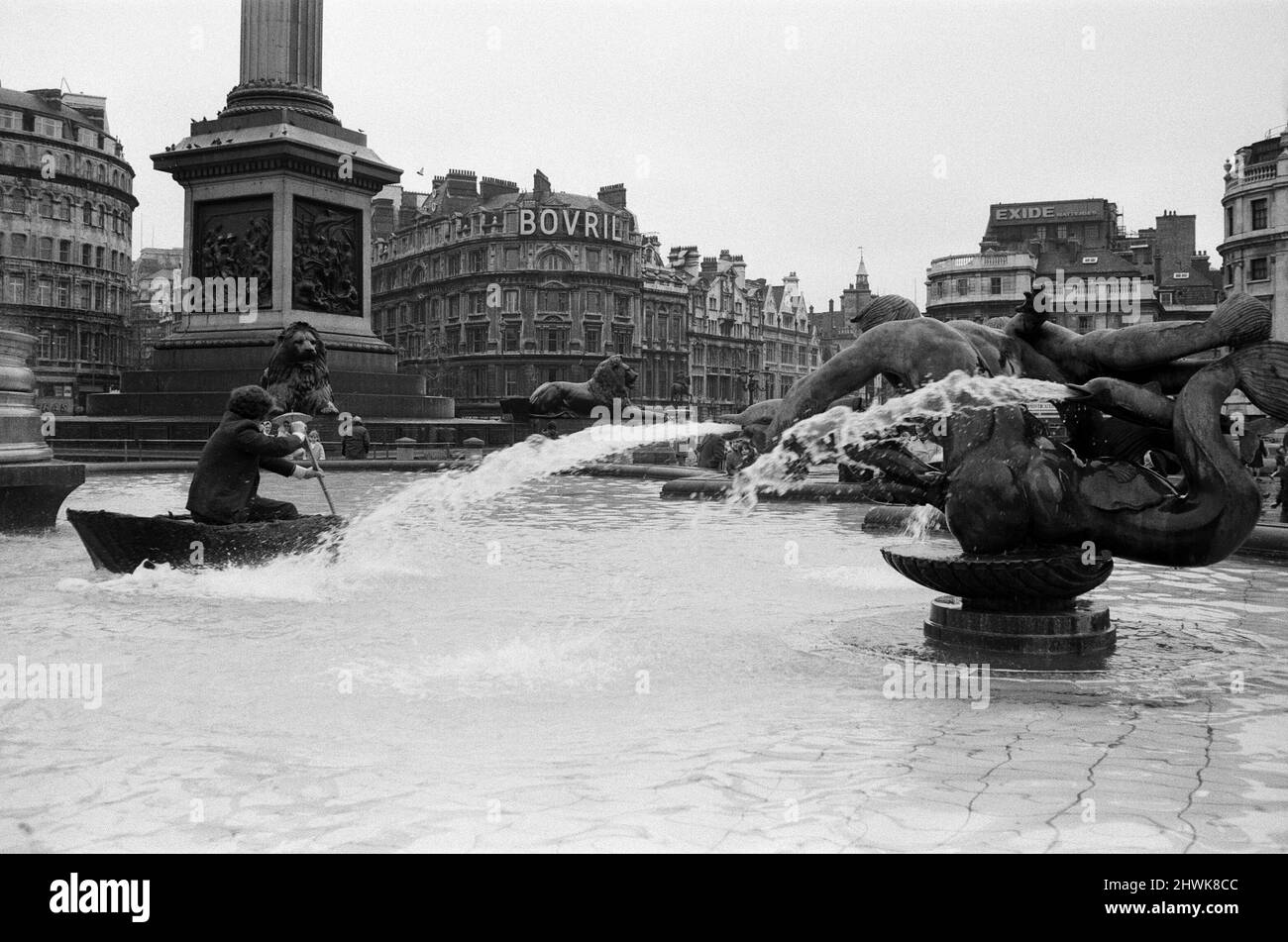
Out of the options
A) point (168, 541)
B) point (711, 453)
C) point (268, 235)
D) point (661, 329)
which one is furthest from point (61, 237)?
point (168, 541)

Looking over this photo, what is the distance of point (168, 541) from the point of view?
10117 millimetres

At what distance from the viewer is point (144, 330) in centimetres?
11681

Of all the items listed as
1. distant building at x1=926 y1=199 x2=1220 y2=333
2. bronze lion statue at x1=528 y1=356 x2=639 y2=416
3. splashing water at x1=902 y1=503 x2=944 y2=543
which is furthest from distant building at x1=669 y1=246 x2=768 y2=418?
splashing water at x1=902 y1=503 x2=944 y2=543

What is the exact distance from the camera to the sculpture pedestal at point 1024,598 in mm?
6941

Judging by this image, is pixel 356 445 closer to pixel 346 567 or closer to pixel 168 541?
pixel 346 567

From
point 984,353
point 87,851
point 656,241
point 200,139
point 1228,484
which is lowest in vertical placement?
point 87,851

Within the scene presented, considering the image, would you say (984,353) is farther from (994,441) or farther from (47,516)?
(47,516)

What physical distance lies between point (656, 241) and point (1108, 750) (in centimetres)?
10667

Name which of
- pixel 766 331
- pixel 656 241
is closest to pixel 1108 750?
pixel 656 241

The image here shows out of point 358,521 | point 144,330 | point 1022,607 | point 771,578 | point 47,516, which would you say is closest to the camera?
point 1022,607

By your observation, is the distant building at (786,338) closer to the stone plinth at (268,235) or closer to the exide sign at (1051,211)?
the exide sign at (1051,211)

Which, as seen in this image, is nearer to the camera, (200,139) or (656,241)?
(200,139)

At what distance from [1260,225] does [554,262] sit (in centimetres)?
5092

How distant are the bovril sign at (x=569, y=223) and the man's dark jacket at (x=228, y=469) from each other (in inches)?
3366
